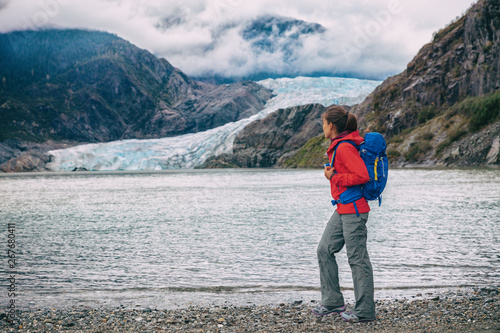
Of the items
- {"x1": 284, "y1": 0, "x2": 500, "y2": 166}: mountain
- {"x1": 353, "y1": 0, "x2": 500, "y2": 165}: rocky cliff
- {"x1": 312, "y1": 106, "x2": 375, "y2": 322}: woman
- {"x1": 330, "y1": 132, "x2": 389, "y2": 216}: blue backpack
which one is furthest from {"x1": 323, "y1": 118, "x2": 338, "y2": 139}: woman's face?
{"x1": 284, "y1": 0, "x2": 500, "y2": 166}: mountain

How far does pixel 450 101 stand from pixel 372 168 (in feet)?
420

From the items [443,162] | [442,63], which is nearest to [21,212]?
[443,162]

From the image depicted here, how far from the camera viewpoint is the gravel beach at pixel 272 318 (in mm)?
6672

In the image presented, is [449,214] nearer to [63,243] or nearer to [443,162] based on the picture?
[63,243]

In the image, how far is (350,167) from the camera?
6.70 m

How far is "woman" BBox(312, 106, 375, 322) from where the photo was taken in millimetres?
6746

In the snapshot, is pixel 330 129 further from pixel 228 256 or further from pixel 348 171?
pixel 228 256

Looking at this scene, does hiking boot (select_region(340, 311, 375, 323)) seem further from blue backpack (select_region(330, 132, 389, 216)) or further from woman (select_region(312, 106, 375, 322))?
blue backpack (select_region(330, 132, 389, 216))

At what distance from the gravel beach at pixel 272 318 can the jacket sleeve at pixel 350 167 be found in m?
2.03

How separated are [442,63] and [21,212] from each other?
4867 inches

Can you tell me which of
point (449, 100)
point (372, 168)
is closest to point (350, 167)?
point (372, 168)

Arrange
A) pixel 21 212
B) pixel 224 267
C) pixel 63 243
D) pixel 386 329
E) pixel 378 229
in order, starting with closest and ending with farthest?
pixel 386 329 < pixel 224 267 < pixel 63 243 < pixel 378 229 < pixel 21 212

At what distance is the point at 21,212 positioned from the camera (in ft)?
101

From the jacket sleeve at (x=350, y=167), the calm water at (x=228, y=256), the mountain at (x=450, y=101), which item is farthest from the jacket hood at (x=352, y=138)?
the mountain at (x=450, y=101)
